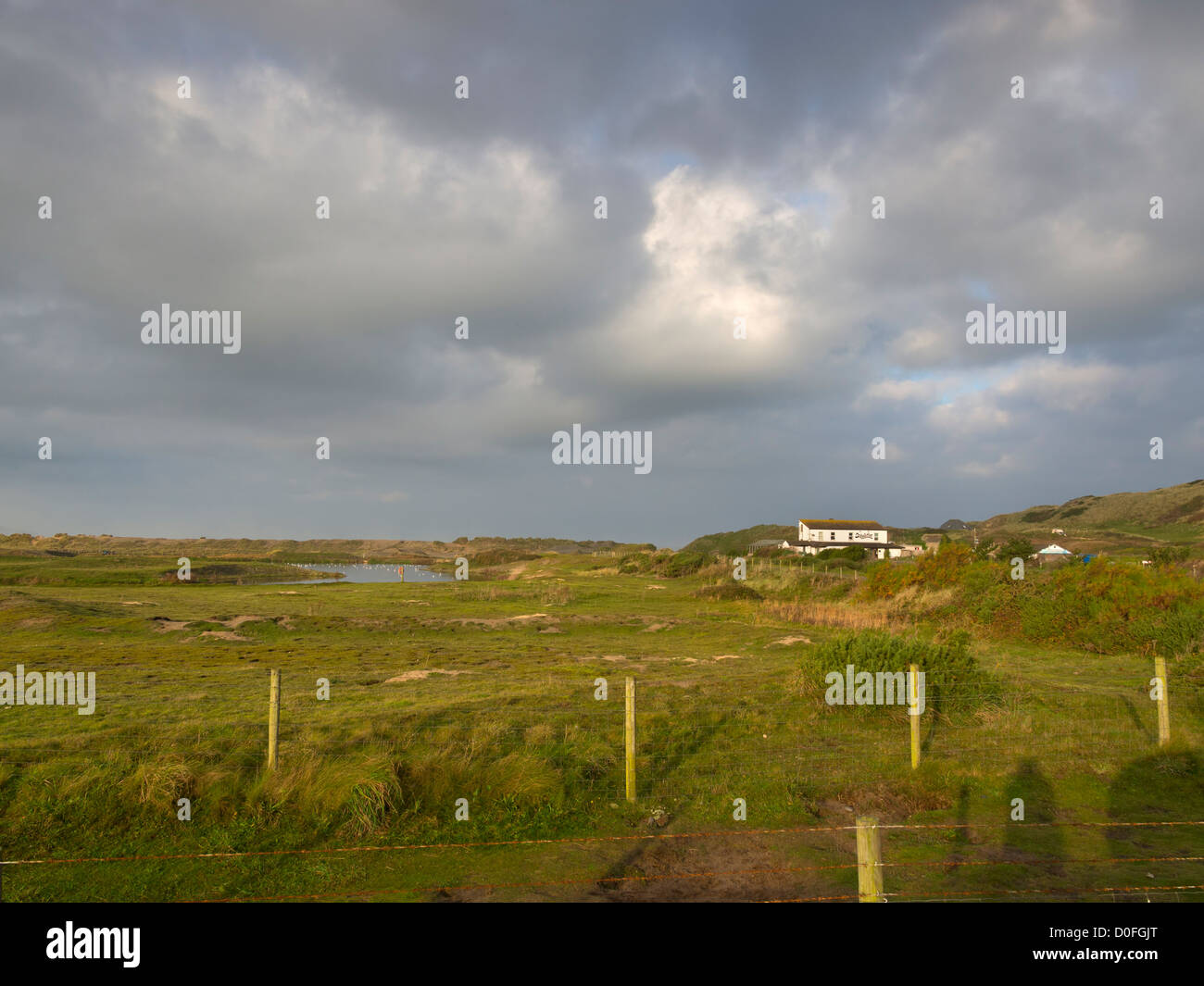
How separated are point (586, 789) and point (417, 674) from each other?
1042cm

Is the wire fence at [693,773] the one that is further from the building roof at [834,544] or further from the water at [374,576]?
the building roof at [834,544]

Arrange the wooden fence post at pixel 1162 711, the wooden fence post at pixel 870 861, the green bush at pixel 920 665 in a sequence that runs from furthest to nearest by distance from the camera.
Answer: the green bush at pixel 920 665
the wooden fence post at pixel 1162 711
the wooden fence post at pixel 870 861

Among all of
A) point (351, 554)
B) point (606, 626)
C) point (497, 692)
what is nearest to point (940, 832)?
point (497, 692)

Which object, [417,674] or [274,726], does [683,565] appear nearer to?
[417,674]

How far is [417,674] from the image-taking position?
18641 mm

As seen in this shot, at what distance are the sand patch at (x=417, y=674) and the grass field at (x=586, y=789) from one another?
0.31 m

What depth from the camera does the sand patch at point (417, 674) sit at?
1772 cm

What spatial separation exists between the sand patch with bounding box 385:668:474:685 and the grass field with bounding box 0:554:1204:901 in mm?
313

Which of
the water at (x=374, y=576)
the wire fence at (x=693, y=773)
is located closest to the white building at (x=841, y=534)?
the water at (x=374, y=576)

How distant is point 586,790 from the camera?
9.41 meters

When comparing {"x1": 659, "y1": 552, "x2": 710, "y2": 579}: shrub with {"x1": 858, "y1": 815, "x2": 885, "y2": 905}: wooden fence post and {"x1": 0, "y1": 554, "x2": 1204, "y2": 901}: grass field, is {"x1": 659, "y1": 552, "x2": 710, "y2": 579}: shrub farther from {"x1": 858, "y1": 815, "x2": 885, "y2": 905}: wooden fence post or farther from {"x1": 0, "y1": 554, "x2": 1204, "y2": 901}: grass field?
{"x1": 858, "y1": 815, "x2": 885, "y2": 905}: wooden fence post

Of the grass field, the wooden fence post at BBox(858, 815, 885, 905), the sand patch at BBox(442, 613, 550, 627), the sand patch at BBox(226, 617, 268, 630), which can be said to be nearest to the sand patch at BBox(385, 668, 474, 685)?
the grass field
